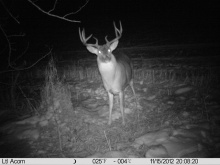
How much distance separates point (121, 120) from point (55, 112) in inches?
62.6

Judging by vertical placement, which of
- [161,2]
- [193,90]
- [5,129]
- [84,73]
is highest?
[161,2]

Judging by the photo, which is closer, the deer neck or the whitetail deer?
the whitetail deer

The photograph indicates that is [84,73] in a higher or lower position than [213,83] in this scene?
higher

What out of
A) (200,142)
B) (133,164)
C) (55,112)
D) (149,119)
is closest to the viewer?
(133,164)

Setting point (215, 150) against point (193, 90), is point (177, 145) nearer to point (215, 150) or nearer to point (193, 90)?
point (215, 150)

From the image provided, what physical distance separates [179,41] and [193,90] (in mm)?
6009

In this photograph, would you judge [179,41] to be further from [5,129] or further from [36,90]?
[5,129]

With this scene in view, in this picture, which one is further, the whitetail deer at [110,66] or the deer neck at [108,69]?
the deer neck at [108,69]

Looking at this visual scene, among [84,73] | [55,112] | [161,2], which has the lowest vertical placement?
[55,112]

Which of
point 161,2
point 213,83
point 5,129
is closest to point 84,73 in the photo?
point 5,129

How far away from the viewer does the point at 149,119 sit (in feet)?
15.0

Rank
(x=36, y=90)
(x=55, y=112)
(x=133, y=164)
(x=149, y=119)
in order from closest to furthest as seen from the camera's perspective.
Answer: (x=133, y=164), (x=149, y=119), (x=55, y=112), (x=36, y=90)

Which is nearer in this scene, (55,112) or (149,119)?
(149,119)

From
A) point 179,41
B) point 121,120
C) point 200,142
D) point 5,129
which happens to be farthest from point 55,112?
point 179,41
